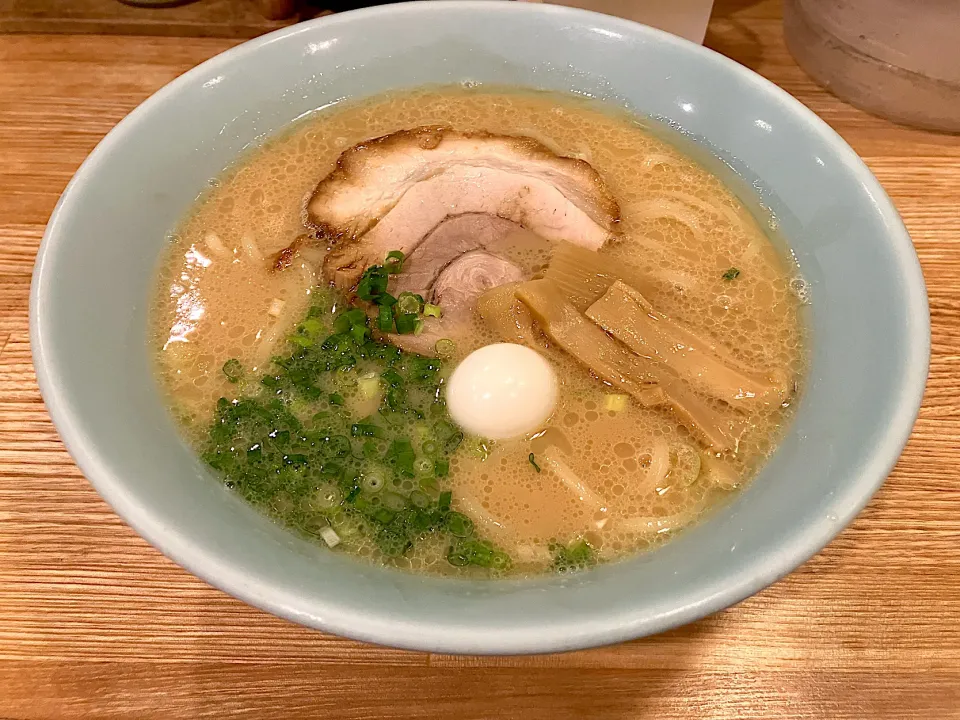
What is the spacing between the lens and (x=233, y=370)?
4.84 ft

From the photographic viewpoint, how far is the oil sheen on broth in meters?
1.29

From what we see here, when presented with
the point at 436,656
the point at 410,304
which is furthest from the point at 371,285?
the point at 436,656

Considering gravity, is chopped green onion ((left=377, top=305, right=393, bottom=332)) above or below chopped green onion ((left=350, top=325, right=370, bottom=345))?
above

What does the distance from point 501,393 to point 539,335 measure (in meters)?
0.22

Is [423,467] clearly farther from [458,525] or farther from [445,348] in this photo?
[445,348]

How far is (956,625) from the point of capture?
1329mm

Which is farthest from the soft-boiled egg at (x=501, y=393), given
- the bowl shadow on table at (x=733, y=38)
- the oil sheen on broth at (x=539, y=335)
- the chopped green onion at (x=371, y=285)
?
the bowl shadow on table at (x=733, y=38)

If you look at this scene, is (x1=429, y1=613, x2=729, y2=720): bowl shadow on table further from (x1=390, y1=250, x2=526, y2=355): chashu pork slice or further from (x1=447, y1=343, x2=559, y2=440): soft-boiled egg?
(x1=390, y1=250, x2=526, y2=355): chashu pork slice

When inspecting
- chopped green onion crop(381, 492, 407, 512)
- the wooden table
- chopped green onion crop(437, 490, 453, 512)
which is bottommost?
the wooden table

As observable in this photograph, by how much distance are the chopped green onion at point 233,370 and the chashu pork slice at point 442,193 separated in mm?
322

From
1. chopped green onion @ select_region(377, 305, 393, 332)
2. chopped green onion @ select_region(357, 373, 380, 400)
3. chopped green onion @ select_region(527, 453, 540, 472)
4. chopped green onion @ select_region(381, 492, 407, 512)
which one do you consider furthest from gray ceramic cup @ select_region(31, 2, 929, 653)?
chopped green onion @ select_region(377, 305, 393, 332)

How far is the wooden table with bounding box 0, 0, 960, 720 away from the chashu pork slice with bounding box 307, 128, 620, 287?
789 mm

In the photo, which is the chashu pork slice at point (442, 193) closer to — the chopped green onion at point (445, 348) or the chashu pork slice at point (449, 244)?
the chashu pork slice at point (449, 244)

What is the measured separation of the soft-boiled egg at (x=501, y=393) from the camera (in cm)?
135
